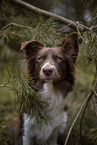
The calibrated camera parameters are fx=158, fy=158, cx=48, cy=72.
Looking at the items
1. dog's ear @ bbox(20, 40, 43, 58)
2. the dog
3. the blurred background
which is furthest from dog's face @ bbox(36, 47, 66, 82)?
the blurred background

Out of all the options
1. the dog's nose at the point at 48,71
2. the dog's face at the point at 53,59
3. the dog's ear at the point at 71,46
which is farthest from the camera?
the dog's ear at the point at 71,46

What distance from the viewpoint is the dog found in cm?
273

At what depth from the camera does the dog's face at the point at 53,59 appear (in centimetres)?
255

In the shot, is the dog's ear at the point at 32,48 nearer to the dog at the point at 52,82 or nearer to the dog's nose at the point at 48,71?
the dog at the point at 52,82

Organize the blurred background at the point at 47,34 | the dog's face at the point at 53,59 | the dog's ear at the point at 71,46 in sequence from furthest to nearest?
1. the dog's ear at the point at 71,46
2. the dog's face at the point at 53,59
3. the blurred background at the point at 47,34

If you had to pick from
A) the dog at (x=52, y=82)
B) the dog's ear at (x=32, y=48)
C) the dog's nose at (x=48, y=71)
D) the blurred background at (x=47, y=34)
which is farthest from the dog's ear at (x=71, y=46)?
the dog's nose at (x=48, y=71)

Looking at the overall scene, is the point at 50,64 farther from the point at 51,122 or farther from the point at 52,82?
the point at 51,122

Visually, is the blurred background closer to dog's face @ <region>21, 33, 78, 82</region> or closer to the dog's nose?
dog's face @ <region>21, 33, 78, 82</region>

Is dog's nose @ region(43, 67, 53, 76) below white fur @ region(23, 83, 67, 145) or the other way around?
the other way around

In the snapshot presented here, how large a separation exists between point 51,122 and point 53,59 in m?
1.14

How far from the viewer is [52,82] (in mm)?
2635

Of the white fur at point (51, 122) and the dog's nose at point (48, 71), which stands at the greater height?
the dog's nose at point (48, 71)

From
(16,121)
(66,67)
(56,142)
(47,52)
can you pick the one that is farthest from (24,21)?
(56,142)

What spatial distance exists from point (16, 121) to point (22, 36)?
1.80 m
